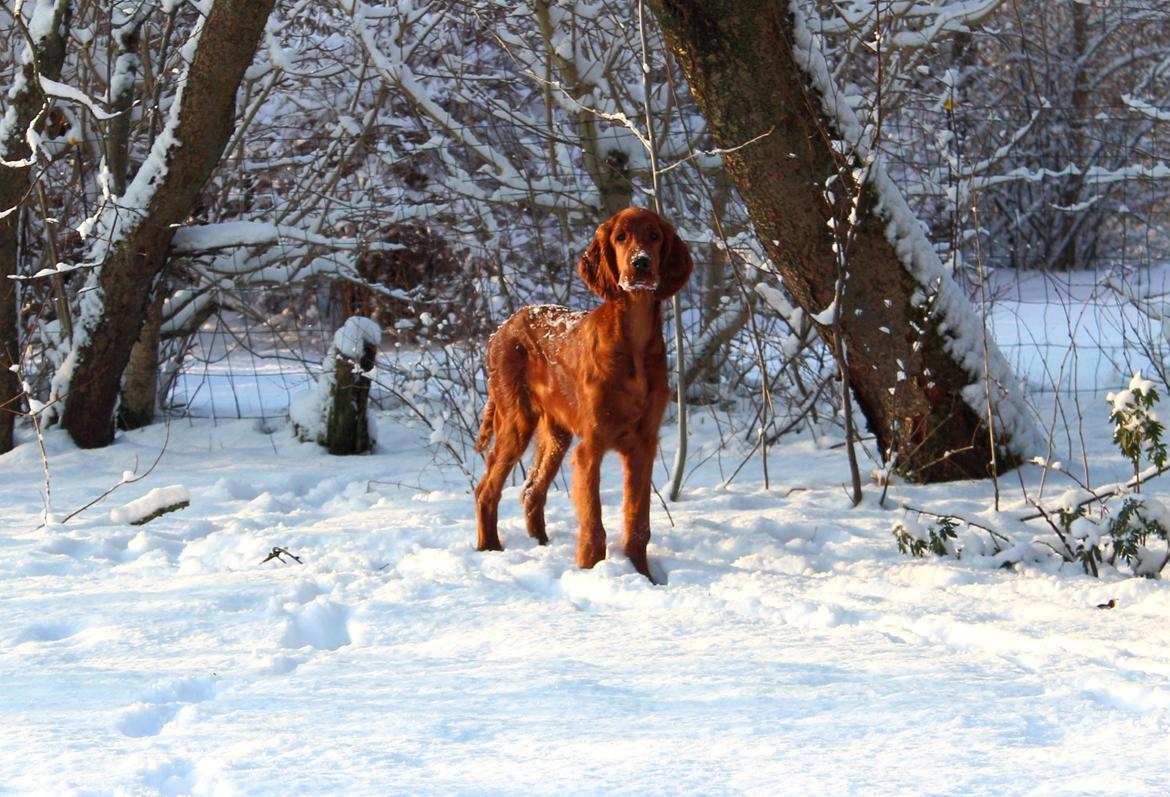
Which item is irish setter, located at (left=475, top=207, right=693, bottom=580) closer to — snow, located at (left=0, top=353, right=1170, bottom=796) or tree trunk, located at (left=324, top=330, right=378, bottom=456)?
snow, located at (left=0, top=353, right=1170, bottom=796)

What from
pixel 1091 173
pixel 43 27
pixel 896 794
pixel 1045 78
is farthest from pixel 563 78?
pixel 1045 78

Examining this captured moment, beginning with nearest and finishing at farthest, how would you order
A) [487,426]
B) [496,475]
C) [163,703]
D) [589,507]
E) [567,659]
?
1. [163,703]
2. [567,659]
3. [589,507]
4. [496,475]
5. [487,426]

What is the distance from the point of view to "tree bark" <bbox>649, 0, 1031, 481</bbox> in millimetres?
4965

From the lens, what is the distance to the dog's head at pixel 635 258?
13.1ft

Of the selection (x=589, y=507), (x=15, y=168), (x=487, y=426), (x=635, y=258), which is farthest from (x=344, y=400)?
(x=635, y=258)

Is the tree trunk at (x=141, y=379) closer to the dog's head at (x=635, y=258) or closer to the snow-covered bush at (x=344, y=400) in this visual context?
the snow-covered bush at (x=344, y=400)

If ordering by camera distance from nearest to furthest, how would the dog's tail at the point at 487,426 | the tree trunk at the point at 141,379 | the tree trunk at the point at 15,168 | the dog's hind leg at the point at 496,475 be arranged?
the dog's hind leg at the point at 496,475 → the dog's tail at the point at 487,426 → the tree trunk at the point at 15,168 → the tree trunk at the point at 141,379

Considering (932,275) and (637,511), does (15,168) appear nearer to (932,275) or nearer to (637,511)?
(637,511)

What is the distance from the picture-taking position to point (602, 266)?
13.6 feet

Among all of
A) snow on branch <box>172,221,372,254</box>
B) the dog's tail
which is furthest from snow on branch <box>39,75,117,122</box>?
the dog's tail

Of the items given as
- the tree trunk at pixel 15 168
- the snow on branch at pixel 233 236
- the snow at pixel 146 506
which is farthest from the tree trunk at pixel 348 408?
the snow at pixel 146 506

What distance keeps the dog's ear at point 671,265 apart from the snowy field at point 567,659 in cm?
93

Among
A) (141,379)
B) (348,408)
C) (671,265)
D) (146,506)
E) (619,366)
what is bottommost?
(146,506)

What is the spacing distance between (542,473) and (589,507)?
0.56 m
